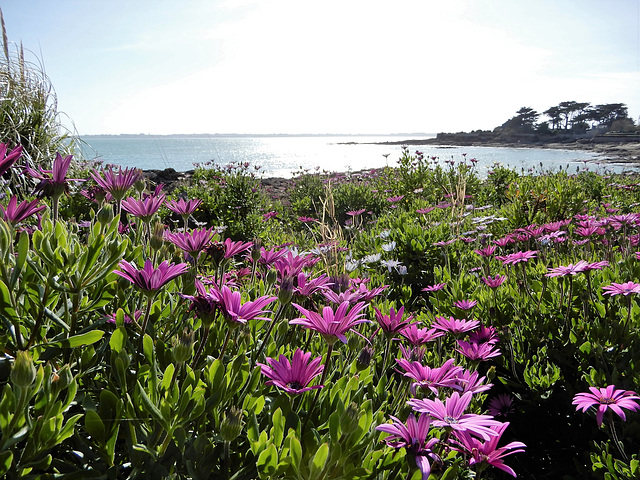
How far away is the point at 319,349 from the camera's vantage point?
1393 mm

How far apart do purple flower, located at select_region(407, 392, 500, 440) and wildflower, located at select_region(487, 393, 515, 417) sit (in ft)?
3.38

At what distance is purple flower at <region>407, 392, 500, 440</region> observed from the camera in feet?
2.46

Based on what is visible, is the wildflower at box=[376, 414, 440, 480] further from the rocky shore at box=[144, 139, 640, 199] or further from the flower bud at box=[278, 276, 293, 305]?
the rocky shore at box=[144, 139, 640, 199]

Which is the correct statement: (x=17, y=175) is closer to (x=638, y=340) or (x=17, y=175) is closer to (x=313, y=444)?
(x=313, y=444)

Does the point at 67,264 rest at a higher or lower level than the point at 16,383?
higher

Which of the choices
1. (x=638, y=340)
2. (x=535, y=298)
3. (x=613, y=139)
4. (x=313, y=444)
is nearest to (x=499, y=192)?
(x=535, y=298)

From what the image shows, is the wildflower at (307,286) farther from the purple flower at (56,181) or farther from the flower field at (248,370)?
the purple flower at (56,181)

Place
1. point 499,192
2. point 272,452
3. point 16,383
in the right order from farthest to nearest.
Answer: point 499,192 → point 272,452 → point 16,383

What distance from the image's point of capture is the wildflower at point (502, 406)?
174 centimetres

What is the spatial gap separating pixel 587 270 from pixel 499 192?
6128 millimetres

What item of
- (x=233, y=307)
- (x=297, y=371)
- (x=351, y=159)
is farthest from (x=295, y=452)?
(x=351, y=159)

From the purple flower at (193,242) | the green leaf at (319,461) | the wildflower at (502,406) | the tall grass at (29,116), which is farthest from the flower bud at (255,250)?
the tall grass at (29,116)

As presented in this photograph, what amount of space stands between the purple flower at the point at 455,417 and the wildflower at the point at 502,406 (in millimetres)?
1031

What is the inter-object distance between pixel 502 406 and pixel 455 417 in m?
1.14
